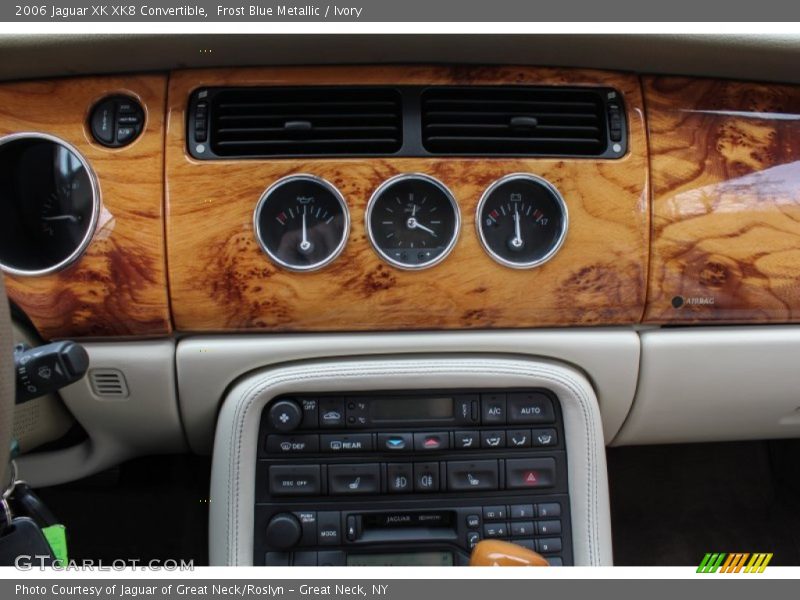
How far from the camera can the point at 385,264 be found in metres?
1.48

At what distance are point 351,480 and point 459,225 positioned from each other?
59cm

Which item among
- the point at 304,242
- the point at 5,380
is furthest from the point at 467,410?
the point at 5,380

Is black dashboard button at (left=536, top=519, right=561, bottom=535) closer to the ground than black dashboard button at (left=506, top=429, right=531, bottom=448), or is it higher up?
closer to the ground

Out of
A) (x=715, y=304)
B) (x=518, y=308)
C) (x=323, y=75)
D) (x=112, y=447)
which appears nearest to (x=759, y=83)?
(x=715, y=304)

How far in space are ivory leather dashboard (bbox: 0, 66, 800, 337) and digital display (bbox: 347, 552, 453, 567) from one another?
0.49 m

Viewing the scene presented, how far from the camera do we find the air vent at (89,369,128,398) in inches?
60.0

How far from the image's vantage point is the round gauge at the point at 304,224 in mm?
1466

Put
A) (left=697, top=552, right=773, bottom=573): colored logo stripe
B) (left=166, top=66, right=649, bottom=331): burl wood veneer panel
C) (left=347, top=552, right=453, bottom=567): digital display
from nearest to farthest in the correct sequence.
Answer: (left=166, top=66, right=649, bottom=331): burl wood veneer panel < (left=347, top=552, right=453, bottom=567): digital display < (left=697, top=552, right=773, bottom=573): colored logo stripe

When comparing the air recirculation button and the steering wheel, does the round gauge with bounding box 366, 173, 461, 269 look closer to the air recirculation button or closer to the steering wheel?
the air recirculation button

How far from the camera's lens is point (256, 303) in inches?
58.2

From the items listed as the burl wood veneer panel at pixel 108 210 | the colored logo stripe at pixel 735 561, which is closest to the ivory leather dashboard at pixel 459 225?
the burl wood veneer panel at pixel 108 210

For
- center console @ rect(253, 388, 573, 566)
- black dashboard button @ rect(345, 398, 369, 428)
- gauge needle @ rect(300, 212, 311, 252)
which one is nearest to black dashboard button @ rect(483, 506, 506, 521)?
center console @ rect(253, 388, 573, 566)

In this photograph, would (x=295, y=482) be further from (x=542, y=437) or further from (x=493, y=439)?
(x=542, y=437)

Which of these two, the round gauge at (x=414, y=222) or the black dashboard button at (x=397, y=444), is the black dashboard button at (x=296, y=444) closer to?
the black dashboard button at (x=397, y=444)
